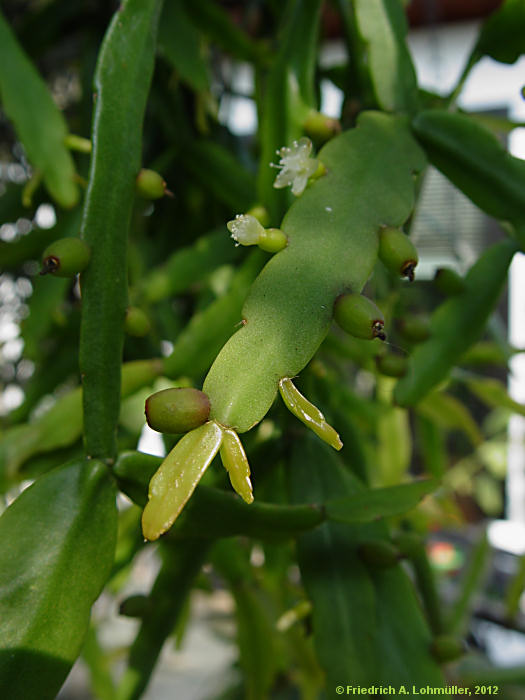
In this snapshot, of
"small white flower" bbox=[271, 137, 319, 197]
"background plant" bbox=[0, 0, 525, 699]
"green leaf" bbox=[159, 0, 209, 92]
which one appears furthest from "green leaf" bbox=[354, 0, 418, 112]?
"green leaf" bbox=[159, 0, 209, 92]

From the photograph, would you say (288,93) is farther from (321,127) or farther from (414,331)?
(414,331)

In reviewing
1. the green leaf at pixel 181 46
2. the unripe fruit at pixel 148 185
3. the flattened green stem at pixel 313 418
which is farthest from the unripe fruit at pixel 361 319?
the green leaf at pixel 181 46

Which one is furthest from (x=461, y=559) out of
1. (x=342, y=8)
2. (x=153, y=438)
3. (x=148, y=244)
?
(x=342, y=8)

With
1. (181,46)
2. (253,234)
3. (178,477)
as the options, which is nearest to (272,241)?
(253,234)

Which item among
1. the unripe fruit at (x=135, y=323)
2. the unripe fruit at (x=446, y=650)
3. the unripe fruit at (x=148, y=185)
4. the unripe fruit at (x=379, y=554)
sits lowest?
the unripe fruit at (x=446, y=650)

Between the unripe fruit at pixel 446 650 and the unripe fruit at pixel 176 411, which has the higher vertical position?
the unripe fruit at pixel 176 411

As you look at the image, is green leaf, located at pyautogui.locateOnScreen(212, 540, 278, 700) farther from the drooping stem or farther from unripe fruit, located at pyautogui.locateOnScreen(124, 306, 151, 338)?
unripe fruit, located at pyautogui.locateOnScreen(124, 306, 151, 338)

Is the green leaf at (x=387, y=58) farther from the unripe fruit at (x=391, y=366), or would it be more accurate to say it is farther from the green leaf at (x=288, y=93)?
the unripe fruit at (x=391, y=366)
